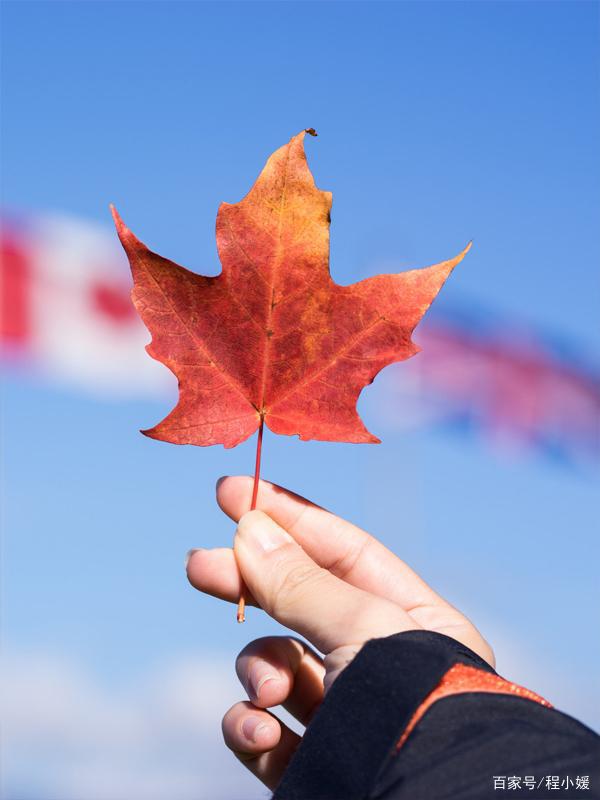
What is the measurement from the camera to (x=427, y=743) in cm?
113

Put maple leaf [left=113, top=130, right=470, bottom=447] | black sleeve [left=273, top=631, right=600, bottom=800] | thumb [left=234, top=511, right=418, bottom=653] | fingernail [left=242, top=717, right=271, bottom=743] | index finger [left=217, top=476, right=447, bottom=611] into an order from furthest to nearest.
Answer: index finger [left=217, top=476, right=447, bottom=611], fingernail [left=242, top=717, right=271, bottom=743], maple leaf [left=113, top=130, right=470, bottom=447], thumb [left=234, top=511, right=418, bottom=653], black sleeve [left=273, top=631, right=600, bottom=800]

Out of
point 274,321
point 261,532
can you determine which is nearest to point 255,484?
point 261,532

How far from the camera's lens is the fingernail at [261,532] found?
61.2 inches

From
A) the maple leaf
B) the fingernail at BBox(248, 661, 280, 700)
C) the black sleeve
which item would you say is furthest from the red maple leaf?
the black sleeve

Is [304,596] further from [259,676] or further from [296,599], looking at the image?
[259,676]

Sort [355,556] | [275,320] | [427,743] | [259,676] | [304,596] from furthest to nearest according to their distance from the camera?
[355,556]
[259,676]
[275,320]
[304,596]
[427,743]

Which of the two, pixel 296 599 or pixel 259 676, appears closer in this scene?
pixel 296 599

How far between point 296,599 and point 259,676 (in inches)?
11.9

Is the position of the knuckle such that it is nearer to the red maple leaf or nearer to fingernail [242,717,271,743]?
the red maple leaf

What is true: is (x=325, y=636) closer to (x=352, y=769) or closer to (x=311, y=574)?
(x=311, y=574)

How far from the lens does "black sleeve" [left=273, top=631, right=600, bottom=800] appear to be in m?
1.09

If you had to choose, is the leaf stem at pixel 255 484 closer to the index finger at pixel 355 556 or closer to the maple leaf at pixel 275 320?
the maple leaf at pixel 275 320

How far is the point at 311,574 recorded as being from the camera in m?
1.48

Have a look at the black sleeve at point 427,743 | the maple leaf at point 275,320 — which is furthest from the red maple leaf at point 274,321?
the black sleeve at point 427,743
